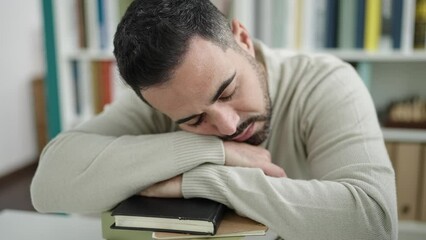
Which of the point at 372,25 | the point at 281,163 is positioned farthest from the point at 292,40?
the point at 281,163

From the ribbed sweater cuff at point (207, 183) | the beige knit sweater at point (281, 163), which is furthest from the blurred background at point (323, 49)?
the ribbed sweater cuff at point (207, 183)

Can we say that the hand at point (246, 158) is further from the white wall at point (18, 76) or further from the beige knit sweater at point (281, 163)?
the white wall at point (18, 76)

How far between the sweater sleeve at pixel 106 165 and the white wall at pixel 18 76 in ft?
8.35

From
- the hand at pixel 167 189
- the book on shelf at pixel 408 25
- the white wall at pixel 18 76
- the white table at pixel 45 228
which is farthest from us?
the white wall at pixel 18 76

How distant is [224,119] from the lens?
3.24 ft

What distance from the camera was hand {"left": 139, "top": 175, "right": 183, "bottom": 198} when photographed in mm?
941

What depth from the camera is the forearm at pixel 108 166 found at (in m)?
0.96

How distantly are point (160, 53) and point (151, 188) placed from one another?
26 cm

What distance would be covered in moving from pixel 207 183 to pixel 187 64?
224 millimetres

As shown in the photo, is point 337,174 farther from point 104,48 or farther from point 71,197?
point 104,48

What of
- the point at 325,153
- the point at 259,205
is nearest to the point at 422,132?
the point at 325,153

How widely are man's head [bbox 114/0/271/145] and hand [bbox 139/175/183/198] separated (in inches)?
5.1

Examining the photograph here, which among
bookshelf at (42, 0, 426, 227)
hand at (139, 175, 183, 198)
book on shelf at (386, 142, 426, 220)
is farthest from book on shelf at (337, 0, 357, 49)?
hand at (139, 175, 183, 198)

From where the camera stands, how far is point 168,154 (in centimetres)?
98
